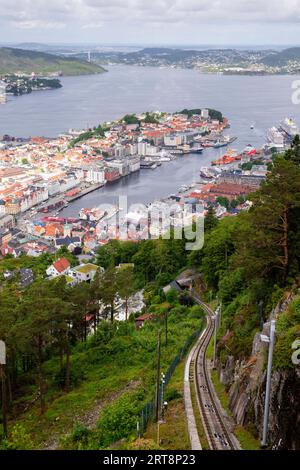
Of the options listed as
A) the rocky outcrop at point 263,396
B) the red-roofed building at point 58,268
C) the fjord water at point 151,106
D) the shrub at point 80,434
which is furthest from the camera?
the fjord water at point 151,106

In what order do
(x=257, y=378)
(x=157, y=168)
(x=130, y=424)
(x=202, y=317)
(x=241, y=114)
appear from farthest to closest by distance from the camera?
(x=241, y=114) < (x=157, y=168) < (x=202, y=317) < (x=130, y=424) < (x=257, y=378)

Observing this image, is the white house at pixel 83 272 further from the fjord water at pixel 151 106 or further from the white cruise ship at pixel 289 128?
the white cruise ship at pixel 289 128

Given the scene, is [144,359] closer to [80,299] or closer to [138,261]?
[80,299]

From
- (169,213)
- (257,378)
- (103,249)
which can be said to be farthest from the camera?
(169,213)

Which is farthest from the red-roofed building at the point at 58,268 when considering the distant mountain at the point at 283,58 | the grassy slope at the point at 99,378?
the distant mountain at the point at 283,58

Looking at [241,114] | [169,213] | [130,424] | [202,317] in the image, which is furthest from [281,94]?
[130,424]

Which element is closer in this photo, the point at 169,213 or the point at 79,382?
the point at 79,382
